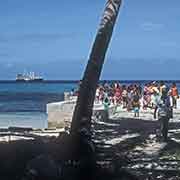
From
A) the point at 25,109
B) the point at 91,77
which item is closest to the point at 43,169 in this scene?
the point at 91,77

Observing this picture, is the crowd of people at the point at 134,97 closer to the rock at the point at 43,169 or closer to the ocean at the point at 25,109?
the ocean at the point at 25,109

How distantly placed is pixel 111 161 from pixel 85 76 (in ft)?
6.13

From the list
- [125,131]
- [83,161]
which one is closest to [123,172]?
[83,161]

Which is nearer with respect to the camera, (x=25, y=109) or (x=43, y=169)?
(x=43, y=169)

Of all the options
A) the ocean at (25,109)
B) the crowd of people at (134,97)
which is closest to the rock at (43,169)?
the crowd of people at (134,97)

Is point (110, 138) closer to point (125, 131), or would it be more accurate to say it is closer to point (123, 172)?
point (125, 131)

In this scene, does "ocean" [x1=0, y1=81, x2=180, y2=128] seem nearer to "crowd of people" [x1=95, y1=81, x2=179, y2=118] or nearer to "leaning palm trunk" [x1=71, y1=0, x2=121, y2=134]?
"crowd of people" [x1=95, y1=81, x2=179, y2=118]

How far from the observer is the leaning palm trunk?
10539 mm

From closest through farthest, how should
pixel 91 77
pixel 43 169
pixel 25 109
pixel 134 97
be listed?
pixel 43 169 < pixel 91 77 < pixel 134 97 < pixel 25 109

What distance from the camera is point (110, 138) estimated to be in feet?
55.2

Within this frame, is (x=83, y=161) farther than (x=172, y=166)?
No

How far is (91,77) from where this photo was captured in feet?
35.0

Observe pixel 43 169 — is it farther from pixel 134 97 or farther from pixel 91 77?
pixel 134 97

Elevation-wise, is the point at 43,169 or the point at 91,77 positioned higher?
the point at 91,77
